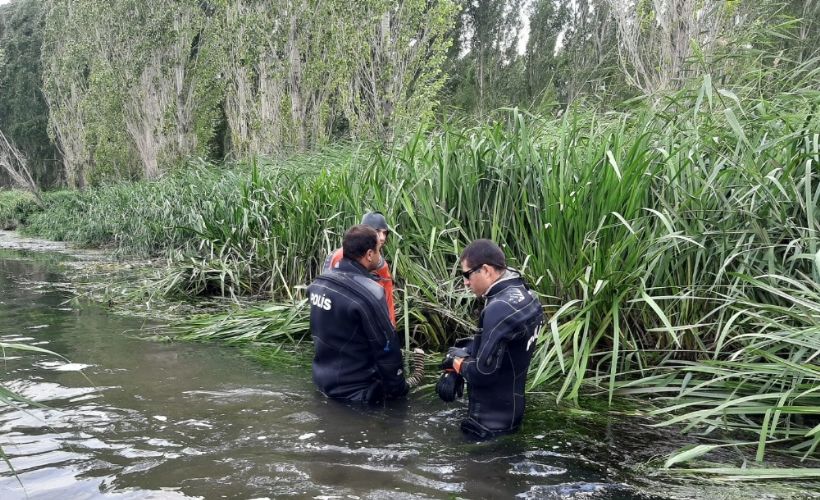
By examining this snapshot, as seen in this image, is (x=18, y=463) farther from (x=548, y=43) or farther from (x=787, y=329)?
(x=548, y=43)

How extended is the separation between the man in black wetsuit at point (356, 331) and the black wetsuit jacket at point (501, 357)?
646 millimetres

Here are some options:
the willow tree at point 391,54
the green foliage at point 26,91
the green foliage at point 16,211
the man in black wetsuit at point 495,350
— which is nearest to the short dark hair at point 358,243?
the man in black wetsuit at point 495,350

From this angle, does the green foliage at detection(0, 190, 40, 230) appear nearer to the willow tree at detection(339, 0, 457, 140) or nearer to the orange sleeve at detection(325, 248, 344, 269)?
the willow tree at detection(339, 0, 457, 140)

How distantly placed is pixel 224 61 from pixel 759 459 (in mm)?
17488

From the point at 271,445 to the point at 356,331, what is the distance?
86cm

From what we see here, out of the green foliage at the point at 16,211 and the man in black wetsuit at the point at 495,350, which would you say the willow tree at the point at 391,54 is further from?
the green foliage at the point at 16,211

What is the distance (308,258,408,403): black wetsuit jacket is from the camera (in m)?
3.79

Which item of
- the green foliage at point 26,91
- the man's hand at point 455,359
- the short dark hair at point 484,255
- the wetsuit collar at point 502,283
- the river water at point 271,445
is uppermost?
the green foliage at point 26,91

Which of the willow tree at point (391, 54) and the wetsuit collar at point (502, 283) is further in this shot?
the willow tree at point (391, 54)

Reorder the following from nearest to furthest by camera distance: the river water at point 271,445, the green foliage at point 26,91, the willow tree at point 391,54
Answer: the river water at point 271,445 → the willow tree at point 391,54 → the green foliage at point 26,91

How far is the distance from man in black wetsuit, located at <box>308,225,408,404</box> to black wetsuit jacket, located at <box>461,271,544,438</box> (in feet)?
2.12

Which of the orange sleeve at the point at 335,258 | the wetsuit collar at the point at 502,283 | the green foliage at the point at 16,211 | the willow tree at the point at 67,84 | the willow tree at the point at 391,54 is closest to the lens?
the wetsuit collar at the point at 502,283

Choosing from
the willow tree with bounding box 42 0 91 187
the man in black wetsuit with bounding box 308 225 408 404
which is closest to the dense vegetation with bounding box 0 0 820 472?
the man in black wetsuit with bounding box 308 225 408 404

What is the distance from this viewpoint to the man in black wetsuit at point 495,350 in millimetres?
3137
